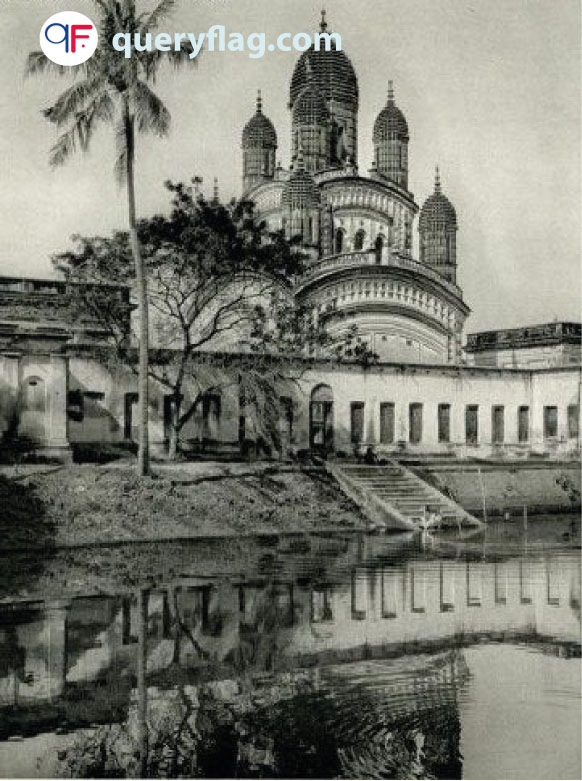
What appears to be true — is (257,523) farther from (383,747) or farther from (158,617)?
(383,747)

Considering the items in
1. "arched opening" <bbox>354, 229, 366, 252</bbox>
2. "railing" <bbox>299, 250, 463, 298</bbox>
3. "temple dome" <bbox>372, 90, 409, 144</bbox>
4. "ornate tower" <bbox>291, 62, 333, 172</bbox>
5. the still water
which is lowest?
the still water

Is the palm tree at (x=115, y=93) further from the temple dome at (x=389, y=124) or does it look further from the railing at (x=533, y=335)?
the temple dome at (x=389, y=124)

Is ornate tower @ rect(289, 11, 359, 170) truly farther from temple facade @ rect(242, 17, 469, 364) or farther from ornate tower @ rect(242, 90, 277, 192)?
ornate tower @ rect(242, 90, 277, 192)

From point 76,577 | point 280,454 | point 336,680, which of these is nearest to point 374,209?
point 280,454

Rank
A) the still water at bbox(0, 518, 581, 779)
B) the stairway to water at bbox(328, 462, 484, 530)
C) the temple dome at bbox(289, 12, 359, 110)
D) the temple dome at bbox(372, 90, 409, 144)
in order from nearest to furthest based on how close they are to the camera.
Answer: the still water at bbox(0, 518, 581, 779) → the stairway to water at bbox(328, 462, 484, 530) → the temple dome at bbox(289, 12, 359, 110) → the temple dome at bbox(372, 90, 409, 144)

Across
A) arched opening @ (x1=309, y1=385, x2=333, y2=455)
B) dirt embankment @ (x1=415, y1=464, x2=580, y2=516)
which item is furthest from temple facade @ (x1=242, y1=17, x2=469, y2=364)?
dirt embankment @ (x1=415, y1=464, x2=580, y2=516)

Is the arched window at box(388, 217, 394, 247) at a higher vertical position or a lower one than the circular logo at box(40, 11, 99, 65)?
higher

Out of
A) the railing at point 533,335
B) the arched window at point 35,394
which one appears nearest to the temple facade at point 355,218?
the railing at point 533,335

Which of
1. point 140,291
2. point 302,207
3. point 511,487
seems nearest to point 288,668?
point 140,291
